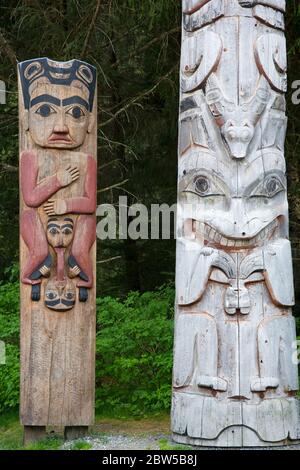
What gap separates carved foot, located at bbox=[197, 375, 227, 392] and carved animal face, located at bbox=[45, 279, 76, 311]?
4.62ft

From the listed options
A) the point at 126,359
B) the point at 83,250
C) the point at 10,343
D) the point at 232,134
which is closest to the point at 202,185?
the point at 232,134

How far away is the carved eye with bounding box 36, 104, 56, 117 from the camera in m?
7.13

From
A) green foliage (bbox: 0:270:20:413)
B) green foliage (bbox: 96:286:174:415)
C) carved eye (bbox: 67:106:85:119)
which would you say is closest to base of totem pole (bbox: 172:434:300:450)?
green foliage (bbox: 96:286:174:415)

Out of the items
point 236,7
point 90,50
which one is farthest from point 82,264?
point 90,50

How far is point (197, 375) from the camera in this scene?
655 cm

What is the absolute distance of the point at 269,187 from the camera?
6.67m

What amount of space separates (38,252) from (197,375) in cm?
183

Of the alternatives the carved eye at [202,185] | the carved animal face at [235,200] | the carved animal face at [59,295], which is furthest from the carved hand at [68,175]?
the carved eye at [202,185]

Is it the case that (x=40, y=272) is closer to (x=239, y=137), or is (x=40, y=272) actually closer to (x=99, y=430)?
(x=99, y=430)

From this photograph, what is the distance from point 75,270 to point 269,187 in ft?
6.31

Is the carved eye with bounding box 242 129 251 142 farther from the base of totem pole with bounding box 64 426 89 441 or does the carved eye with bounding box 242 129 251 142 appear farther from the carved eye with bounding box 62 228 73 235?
the base of totem pole with bounding box 64 426 89 441

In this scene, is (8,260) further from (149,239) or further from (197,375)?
(197,375)

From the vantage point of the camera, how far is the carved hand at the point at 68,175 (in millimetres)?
7070

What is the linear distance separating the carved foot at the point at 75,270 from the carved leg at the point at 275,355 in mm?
1700
